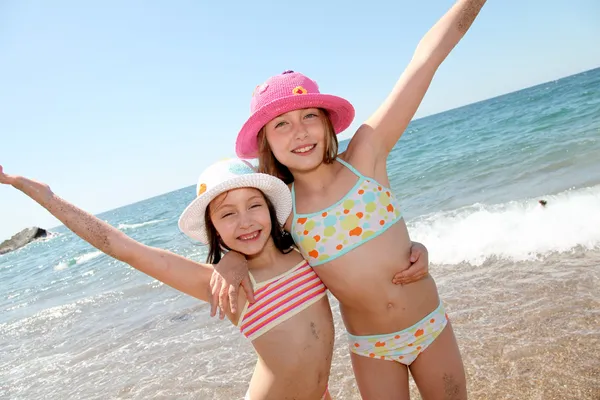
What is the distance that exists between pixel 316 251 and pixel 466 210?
7073 mm

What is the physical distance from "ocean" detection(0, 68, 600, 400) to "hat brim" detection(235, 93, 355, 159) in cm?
218

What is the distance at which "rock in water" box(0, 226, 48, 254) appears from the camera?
59.0 m

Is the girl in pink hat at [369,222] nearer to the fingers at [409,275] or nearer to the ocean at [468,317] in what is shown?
the fingers at [409,275]

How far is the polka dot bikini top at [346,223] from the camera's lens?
251 centimetres

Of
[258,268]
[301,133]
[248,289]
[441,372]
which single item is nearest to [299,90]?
[301,133]

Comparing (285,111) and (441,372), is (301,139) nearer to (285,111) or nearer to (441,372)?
(285,111)

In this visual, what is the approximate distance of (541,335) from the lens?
3674 mm

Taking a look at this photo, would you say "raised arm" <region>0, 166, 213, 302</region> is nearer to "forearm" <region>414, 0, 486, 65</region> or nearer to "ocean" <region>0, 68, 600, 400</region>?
"forearm" <region>414, 0, 486, 65</region>

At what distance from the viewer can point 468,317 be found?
4.38 metres

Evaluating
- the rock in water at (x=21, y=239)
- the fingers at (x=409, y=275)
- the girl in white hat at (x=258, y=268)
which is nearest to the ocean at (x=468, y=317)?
the fingers at (x=409, y=275)

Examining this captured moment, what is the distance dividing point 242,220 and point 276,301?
1.59 feet

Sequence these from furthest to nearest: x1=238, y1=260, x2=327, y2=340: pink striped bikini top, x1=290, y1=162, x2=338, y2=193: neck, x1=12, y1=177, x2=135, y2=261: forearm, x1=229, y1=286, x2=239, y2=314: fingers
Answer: x1=290, y1=162, x2=338, y2=193: neck < x1=238, y1=260, x2=327, y2=340: pink striped bikini top < x1=12, y1=177, x2=135, y2=261: forearm < x1=229, y1=286, x2=239, y2=314: fingers

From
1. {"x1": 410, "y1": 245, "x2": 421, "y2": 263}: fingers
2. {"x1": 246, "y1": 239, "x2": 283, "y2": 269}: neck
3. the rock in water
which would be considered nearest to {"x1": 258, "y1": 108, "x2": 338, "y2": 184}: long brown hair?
{"x1": 246, "y1": 239, "x2": 283, "y2": 269}: neck

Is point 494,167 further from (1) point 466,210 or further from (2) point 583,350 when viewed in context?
(2) point 583,350
